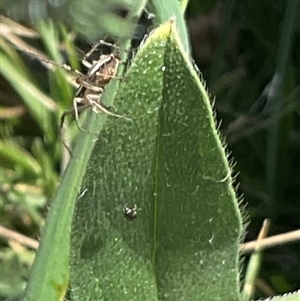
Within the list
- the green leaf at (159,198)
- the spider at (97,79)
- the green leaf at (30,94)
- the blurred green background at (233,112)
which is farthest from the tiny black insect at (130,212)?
the green leaf at (30,94)

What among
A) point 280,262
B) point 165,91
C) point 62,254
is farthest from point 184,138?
point 280,262

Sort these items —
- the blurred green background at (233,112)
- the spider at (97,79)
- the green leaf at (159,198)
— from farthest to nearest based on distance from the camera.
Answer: the blurred green background at (233,112) < the spider at (97,79) < the green leaf at (159,198)

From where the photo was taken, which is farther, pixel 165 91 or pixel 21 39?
pixel 21 39

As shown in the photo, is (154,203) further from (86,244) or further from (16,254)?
(16,254)

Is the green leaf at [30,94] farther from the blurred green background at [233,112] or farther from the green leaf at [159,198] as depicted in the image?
the green leaf at [159,198]

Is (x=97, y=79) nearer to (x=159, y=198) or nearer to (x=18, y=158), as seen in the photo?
(x=159, y=198)

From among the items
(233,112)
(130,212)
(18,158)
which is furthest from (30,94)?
(130,212)
